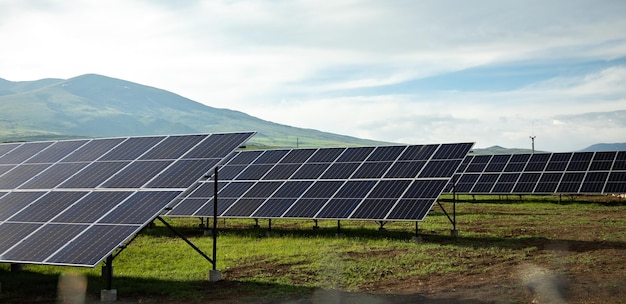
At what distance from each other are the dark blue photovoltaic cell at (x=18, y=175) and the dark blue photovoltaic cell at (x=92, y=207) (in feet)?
12.1

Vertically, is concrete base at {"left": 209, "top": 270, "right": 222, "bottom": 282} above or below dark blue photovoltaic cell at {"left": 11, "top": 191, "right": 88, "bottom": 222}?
below

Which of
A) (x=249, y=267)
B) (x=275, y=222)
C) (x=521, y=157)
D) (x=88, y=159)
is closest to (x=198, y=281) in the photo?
(x=249, y=267)

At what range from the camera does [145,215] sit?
15.9 m

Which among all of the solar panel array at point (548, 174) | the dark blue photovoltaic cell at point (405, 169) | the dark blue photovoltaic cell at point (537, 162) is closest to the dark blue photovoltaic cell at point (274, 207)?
the dark blue photovoltaic cell at point (405, 169)

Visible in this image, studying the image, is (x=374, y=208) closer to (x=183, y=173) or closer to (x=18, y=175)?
(x=183, y=173)

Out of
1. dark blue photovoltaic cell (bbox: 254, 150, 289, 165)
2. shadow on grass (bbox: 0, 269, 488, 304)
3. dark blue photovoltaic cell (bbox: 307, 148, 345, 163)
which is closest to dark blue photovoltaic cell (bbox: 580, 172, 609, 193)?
dark blue photovoltaic cell (bbox: 307, 148, 345, 163)

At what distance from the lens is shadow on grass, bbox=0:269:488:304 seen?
Answer: 15.3m

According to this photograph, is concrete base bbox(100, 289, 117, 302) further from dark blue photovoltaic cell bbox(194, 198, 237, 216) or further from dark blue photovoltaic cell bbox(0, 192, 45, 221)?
dark blue photovoltaic cell bbox(194, 198, 237, 216)

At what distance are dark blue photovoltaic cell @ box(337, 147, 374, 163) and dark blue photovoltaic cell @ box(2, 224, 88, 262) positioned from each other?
18.1 m

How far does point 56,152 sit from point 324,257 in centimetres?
1017

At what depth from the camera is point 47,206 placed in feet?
57.9

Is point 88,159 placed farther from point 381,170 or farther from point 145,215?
point 381,170

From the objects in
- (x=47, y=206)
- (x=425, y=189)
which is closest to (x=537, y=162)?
(x=425, y=189)

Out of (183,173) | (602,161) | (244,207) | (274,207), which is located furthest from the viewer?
(602,161)
